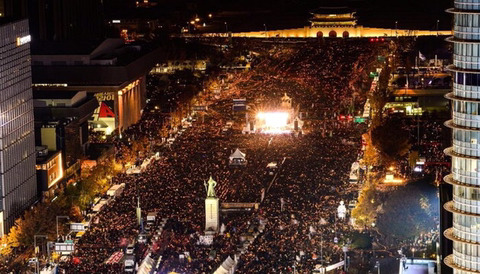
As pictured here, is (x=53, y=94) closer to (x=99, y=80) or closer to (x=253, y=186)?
(x=99, y=80)

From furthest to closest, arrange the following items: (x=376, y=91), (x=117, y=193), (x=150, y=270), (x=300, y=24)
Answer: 1. (x=300, y=24)
2. (x=376, y=91)
3. (x=117, y=193)
4. (x=150, y=270)

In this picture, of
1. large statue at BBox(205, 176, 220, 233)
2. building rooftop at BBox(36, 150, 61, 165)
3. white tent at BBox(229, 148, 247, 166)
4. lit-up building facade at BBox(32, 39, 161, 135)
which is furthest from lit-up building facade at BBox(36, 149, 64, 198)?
lit-up building facade at BBox(32, 39, 161, 135)

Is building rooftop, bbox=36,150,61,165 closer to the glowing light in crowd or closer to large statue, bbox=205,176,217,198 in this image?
large statue, bbox=205,176,217,198

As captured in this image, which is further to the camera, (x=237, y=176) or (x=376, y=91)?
(x=376, y=91)

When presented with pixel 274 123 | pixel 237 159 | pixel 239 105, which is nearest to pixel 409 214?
pixel 237 159

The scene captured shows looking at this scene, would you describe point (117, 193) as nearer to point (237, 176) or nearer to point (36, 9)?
point (237, 176)

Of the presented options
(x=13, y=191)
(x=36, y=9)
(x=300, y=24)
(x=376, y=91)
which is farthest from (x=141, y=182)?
(x=300, y=24)
